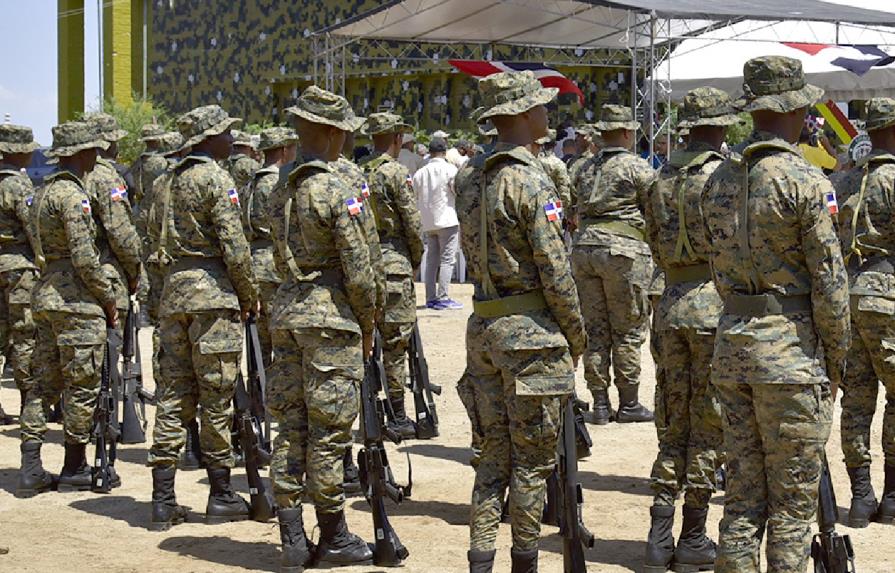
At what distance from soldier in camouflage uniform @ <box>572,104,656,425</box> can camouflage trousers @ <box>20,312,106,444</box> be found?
380cm

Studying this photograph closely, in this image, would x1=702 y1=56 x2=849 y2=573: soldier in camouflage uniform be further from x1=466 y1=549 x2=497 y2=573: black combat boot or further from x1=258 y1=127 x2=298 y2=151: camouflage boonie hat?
x1=258 y1=127 x2=298 y2=151: camouflage boonie hat

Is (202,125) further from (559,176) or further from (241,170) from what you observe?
(559,176)

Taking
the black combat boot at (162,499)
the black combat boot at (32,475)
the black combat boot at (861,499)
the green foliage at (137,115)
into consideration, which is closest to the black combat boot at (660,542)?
the black combat boot at (861,499)

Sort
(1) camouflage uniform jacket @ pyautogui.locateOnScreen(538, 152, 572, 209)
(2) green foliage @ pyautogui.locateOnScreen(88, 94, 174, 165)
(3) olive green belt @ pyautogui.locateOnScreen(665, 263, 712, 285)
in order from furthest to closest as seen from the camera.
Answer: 1. (2) green foliage @ pyautogui.locateOnScreen(88, 94, 174, 165)
2. (1) camouflage uniform jacket @ pyautogui.locateOnScreen(538, 152, 572, 209)
3. (3) olive green belt @ pyautogui.locateOnScreen(665, 263, 712, 285)

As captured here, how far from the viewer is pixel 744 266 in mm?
5586

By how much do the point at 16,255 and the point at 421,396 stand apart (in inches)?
131

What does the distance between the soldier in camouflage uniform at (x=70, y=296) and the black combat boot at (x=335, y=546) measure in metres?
2.50

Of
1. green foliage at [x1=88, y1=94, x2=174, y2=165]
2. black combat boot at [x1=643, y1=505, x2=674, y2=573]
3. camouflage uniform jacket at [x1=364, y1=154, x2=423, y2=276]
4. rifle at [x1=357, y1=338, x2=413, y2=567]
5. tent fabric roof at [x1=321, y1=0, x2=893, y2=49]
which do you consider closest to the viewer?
black combat boot at [x1=643, y1=505, x2=674, y2=573]

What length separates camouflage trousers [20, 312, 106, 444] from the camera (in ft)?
28.3

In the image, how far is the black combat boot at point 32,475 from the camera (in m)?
8.85

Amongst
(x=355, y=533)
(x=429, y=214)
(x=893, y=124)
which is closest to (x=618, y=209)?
(x=893, y=124)

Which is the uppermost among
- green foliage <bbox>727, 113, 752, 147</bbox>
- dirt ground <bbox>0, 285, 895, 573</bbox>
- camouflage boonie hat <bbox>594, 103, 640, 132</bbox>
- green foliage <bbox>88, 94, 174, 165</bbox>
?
green foliage <bbox>88, 94, 174, 165</bbox>

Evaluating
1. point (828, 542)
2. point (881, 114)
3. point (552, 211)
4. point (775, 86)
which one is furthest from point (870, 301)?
point (552, 211)

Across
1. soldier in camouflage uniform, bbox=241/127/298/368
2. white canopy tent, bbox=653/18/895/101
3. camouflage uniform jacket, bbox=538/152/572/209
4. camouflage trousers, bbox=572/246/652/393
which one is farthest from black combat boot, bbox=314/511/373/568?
white canopy tent, bbox=653/18/895/101
